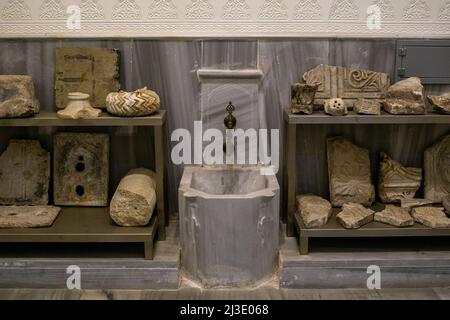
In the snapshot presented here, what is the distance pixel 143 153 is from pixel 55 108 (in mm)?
584

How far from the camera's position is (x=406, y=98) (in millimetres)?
2801

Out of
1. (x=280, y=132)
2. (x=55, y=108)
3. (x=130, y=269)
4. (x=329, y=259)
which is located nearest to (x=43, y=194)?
(x=55, y=108)

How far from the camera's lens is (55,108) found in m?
3.05

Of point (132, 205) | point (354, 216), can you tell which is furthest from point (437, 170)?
point (132, 205)

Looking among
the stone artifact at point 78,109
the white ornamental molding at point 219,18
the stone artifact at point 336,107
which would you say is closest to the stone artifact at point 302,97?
the stone artifact at point 336,107

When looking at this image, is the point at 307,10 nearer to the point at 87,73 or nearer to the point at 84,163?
the point at 87,73

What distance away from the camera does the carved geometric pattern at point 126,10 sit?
2.93 meters

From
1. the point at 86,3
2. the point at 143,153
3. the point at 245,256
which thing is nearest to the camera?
the point at 245,256

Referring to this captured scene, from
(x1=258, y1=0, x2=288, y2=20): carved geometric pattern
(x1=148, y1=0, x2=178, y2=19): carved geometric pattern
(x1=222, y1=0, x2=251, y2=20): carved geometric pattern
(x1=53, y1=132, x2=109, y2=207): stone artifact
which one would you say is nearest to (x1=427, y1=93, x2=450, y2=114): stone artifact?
(x1=258, y1=0, x2=288, y2=20): carved geometric pattern

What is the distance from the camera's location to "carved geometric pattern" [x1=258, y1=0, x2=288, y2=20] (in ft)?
9.63

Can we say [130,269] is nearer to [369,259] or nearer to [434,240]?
[369,259]

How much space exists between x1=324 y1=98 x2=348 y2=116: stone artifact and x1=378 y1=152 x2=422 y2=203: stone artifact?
533mm

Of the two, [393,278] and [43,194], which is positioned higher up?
[43,194]

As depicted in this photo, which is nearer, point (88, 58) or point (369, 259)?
point (369, 259)
